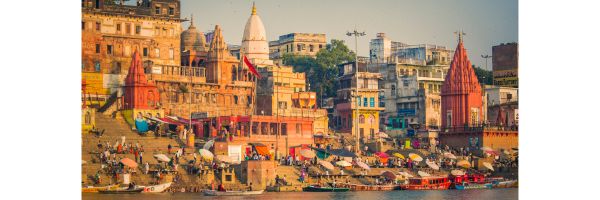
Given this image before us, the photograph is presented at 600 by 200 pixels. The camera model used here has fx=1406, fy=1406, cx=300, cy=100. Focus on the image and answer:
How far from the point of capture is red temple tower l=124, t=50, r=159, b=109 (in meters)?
31.9

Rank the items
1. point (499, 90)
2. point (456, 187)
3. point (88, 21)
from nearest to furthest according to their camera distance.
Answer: point (88, 21)
point (456, 187)
point (499, 90)

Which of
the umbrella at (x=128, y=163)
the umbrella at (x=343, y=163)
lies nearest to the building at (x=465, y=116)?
the umbrella at (x=343, y=163)

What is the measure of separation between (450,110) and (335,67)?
3.36 metres

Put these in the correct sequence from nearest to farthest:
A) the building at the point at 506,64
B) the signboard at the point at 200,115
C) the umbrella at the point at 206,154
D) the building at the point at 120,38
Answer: the umbrella at the point at 206,154, the building at the point at 120,38, the signboard at the point at 200,115, the building at the point at 506,64

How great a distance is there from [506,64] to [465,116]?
7.44ft

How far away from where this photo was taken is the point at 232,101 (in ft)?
113

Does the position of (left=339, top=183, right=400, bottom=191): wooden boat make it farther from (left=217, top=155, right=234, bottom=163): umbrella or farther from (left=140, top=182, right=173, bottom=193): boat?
(left=140, top=182, right=173, bottom=193): boat

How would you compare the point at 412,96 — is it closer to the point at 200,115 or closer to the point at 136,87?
the point at 200,115

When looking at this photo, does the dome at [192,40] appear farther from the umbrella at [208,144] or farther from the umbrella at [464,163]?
the umbrella at [464,163]

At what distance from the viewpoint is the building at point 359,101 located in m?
37.6

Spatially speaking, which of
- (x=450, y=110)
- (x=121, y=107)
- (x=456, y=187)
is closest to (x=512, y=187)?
(x=456, y=187)

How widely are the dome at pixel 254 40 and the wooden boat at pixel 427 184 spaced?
502cm

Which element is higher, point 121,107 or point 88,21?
point 88,21

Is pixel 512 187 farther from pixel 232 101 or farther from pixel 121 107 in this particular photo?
pixel 121 107
